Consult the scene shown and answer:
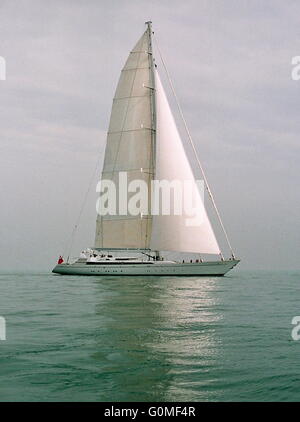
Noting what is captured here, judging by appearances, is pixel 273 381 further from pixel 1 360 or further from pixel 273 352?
pixel 1 360

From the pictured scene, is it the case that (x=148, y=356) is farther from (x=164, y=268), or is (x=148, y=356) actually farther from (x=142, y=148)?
(x=142, y=148)

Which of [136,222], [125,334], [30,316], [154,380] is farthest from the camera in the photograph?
[136,222]

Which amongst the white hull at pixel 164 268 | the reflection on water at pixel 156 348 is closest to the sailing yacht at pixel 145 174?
the white hull at pixel 164 268

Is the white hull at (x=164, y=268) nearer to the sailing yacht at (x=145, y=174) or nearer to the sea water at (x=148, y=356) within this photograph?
the sailing yacht at (x=145, y=174)

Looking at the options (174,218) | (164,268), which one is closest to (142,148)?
(174,218)

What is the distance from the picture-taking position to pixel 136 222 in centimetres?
5184

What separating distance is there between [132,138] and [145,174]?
4391mm

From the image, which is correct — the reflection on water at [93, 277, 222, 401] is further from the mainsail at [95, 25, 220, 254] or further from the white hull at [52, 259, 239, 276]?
the mainsail at [95, 25, 220, 254]

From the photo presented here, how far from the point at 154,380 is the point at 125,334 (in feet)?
17.9

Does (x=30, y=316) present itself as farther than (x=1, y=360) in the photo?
Yes

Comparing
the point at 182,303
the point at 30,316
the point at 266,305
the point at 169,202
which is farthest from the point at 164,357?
the point at 169,202

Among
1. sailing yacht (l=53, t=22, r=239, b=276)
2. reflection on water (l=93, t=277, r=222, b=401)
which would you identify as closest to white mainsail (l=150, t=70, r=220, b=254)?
sailing yacht (l=53, t=22, r=239, b=276)
